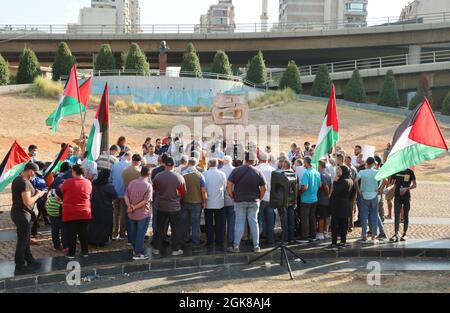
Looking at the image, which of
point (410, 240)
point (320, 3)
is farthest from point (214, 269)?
point (320, 3)

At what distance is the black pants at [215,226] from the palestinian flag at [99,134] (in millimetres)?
2746

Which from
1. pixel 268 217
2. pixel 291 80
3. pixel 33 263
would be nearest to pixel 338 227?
pixel 268 217

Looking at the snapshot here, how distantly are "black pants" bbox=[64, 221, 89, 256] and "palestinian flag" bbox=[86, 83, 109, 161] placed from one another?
236 cm

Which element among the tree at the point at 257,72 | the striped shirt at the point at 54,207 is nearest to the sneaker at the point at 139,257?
the striped shirt at the point at 54,207

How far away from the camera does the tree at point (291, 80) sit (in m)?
42.9

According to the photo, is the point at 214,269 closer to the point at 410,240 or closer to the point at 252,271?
the point at 252,271

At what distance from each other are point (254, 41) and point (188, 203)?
147 feet

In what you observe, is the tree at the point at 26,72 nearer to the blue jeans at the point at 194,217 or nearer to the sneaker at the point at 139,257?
the blue jeans at the point at 194,217

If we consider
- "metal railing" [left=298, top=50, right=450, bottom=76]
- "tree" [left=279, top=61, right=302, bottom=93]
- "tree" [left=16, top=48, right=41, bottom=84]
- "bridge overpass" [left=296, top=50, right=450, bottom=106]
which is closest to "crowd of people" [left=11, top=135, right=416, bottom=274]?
"tree" [left=16, top=48, right=41, bottom=84]

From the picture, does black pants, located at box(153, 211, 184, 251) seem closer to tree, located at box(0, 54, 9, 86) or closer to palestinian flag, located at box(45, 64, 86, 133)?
palestinian flag, located at box(45, 64, 86, 133)

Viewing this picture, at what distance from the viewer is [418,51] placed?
52.5m

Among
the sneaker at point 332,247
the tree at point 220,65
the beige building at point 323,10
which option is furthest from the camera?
the beige building at point 323,10

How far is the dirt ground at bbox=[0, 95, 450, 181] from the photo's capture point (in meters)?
26.6

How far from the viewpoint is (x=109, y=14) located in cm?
11638
